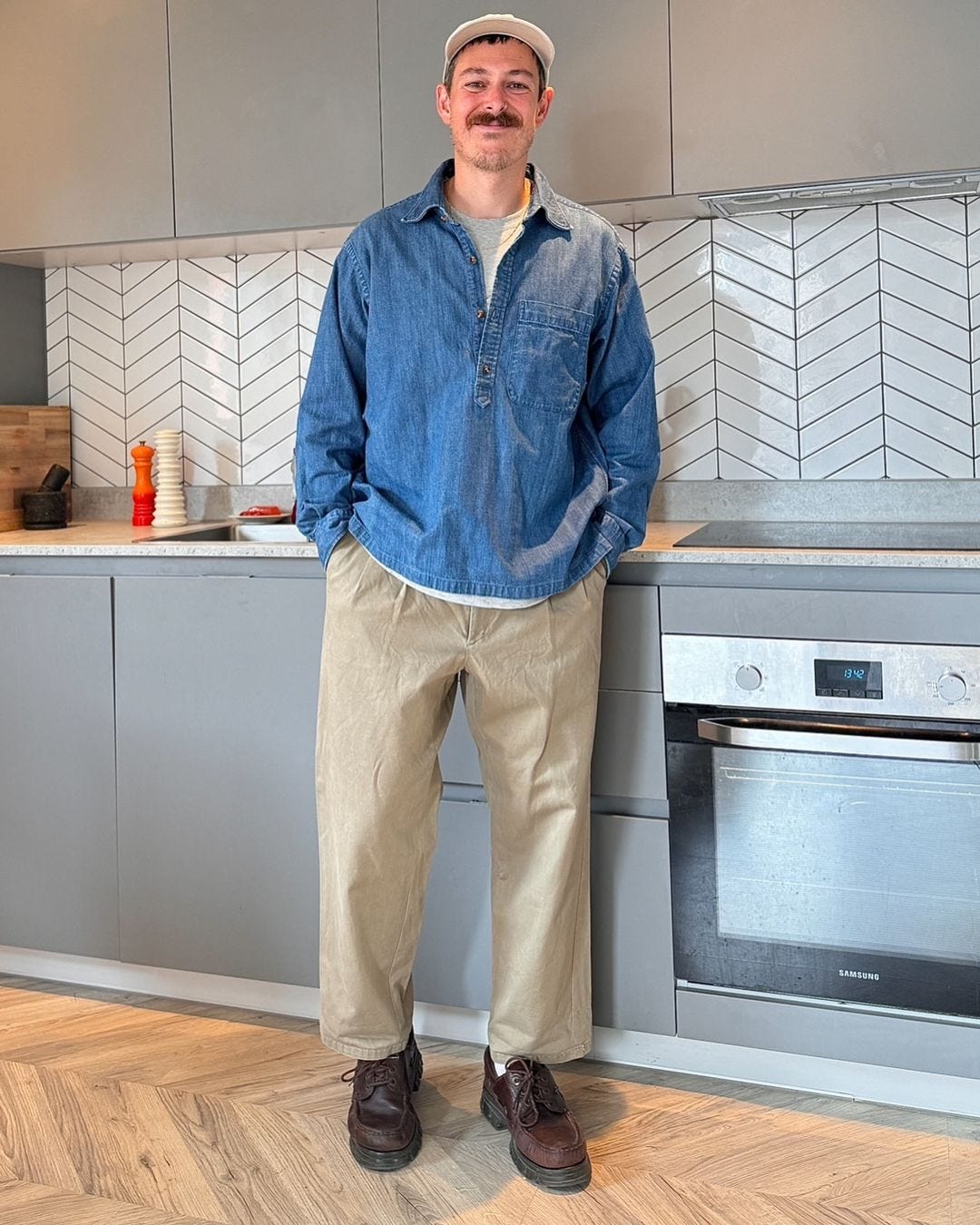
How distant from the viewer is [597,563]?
6.83 feet

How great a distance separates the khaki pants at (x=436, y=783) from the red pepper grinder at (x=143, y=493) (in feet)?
4.02

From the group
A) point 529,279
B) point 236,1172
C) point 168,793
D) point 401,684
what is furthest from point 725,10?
point 236,1172

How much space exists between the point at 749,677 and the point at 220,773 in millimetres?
1037

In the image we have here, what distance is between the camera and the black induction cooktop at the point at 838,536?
7.39ft

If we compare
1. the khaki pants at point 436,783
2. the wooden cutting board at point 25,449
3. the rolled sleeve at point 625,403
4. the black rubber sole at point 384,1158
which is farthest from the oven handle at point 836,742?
the wooden cutting board at point 25,449

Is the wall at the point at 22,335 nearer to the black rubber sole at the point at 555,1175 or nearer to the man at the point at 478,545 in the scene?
the man at the point at 478,545

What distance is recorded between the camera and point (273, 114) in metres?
2.73

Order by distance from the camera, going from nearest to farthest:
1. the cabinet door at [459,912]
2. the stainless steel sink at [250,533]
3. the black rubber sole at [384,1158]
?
the black rubber sole at [384,1158] → the cabinet door at [459,912] → the stainless steel sink at [250,533]

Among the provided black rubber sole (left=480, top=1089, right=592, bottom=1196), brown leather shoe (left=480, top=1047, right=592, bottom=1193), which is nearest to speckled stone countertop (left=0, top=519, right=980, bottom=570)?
brown leather shoe (left=480, top=1047, right=592, bottom=1193)

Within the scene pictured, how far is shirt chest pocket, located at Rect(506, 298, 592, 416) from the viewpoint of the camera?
199cm

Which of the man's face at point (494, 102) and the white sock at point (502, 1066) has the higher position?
the man's face at point (494, 102)

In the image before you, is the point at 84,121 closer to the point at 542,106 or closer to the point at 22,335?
the point at 22,335

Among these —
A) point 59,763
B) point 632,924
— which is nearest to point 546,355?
point 632,924

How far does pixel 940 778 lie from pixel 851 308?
1.07 metres
